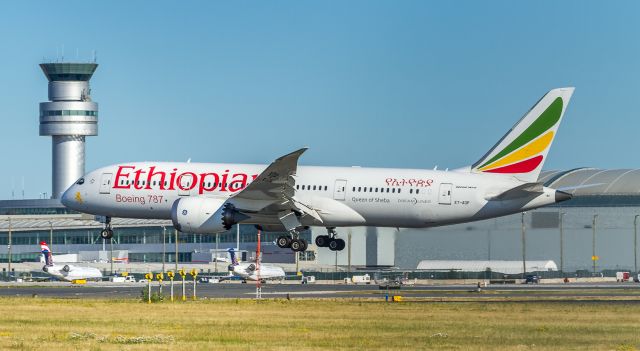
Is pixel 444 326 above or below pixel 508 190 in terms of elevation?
below

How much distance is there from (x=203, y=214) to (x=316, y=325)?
2431cm

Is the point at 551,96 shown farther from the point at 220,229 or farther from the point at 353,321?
the point at 353,321

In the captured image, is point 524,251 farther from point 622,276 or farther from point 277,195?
point 277,195

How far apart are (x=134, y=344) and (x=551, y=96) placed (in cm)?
3934

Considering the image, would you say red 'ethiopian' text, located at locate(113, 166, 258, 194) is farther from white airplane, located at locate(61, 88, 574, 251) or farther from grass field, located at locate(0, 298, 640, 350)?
grass field, located at locate(0, 298, 640, 350)

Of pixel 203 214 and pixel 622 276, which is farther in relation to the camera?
pixel 622 276

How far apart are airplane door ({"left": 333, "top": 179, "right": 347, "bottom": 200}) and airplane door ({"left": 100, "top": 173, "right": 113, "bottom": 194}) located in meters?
14.0

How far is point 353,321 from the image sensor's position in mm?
52406

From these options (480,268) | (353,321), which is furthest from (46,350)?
(480,268)

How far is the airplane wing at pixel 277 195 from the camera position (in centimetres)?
7200

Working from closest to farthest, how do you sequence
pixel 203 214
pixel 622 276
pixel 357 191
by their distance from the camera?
1. pixel 203 214
2. pixel 357 191
3. pixel 622 276

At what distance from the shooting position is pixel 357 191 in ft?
243

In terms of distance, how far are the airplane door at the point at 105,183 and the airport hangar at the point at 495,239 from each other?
59.3 ft

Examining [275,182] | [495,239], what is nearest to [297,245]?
[275,182]
